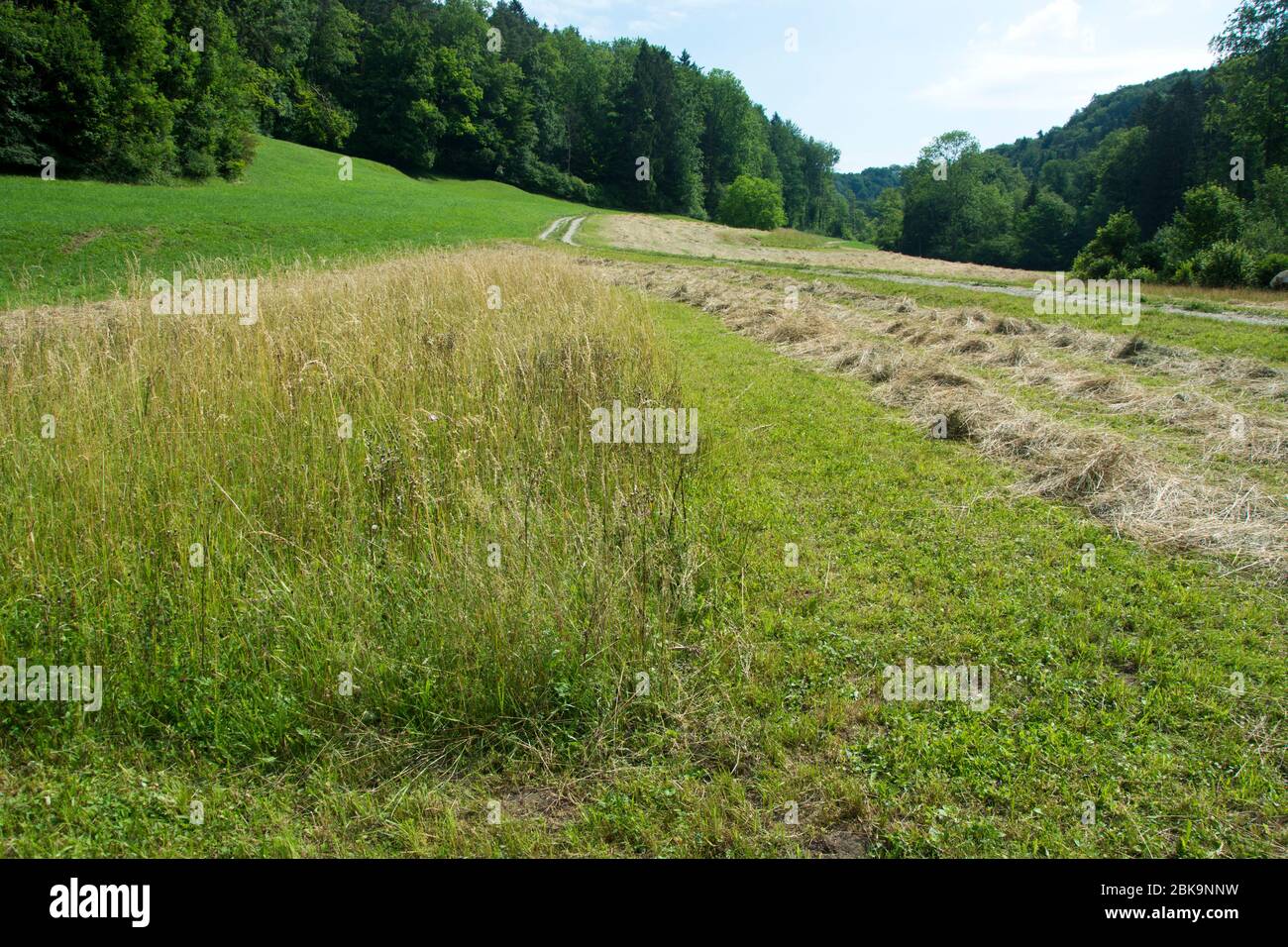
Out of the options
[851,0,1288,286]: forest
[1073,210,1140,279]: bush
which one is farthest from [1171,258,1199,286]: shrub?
[1073,210,1140,279]: bush

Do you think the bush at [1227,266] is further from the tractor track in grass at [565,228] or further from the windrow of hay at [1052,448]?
the tractor track in grass at [565,228]

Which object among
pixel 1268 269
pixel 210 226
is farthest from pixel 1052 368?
pixel 210 226

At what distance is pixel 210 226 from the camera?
87.2 ft

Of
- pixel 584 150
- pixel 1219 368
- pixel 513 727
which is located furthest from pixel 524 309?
pixel 584 150

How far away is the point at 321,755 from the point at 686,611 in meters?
1.95

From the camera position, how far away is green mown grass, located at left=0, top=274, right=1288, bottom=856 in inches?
105

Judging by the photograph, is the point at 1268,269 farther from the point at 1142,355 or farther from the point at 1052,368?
the point at 1052,368

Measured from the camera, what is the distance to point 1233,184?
157 ft

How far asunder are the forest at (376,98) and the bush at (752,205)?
441cm

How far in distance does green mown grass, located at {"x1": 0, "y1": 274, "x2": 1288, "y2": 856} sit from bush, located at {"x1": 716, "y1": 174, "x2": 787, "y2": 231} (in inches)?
3246

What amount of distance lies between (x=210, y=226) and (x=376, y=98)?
184 ft

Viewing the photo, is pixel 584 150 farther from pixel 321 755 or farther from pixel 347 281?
pixel 321 755

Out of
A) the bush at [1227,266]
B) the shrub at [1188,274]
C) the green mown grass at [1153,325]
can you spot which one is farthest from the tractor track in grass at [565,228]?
the bush at [1227,266]

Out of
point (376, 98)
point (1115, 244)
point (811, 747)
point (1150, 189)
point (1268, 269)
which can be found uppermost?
point (376, 98)
